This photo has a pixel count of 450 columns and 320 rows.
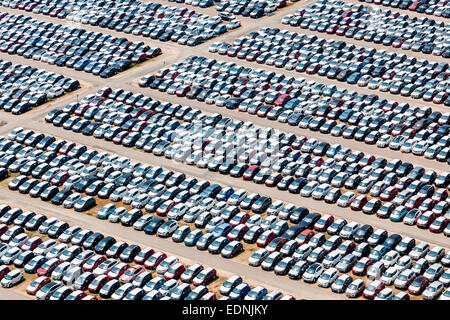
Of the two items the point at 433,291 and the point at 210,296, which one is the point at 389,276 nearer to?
the point at 433,291

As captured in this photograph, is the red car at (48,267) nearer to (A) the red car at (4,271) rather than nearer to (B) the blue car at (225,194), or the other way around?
(A) the red car at (4,271)

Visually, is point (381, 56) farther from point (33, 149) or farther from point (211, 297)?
point (211, 297)

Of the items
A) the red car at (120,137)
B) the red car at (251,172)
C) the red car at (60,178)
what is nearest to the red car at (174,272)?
the red car at (251,172)

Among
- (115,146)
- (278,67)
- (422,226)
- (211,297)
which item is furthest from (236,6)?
(211,297)

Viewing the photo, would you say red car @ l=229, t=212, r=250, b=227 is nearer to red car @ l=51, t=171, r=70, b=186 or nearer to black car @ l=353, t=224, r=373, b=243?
black car @ l=353, t=224, r=373, b=243

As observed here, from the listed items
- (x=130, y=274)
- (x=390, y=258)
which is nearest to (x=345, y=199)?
(x=390, y=258)

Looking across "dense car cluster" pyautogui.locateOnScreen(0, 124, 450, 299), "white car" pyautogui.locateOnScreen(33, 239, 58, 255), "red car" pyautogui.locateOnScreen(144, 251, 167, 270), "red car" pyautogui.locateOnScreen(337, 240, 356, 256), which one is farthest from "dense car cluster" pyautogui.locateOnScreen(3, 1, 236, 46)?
"red car" pyautogui.locateOnScreen(337, 240, 356, 256)
